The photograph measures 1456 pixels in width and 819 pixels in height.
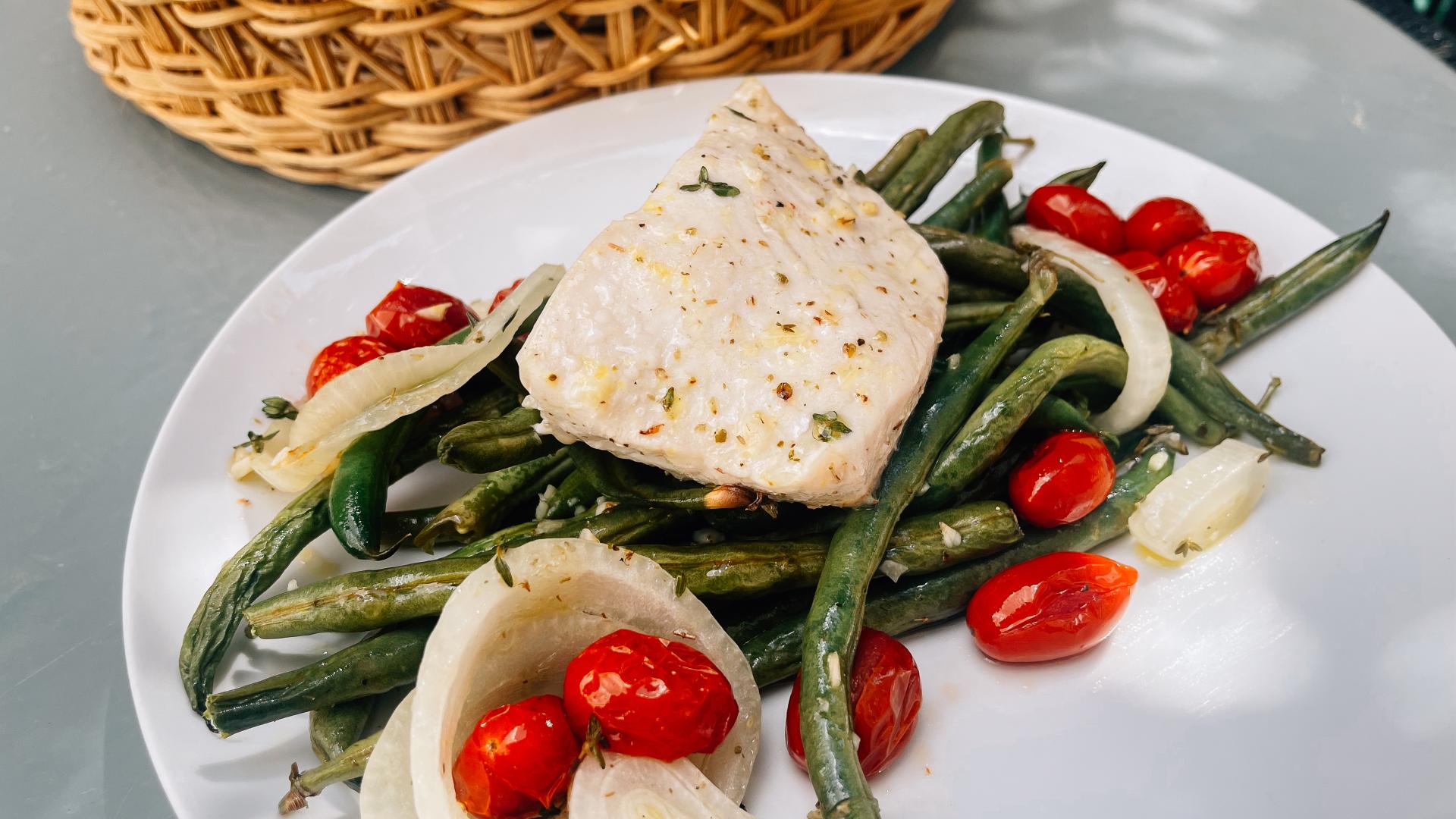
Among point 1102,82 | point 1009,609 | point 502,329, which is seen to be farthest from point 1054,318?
point 1102,82

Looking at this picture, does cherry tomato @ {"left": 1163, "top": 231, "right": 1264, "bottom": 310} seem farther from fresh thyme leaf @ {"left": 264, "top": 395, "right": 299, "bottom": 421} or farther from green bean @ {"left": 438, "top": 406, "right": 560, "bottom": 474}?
fresh thyme leaf @ {"left": 264, "top": 395, "right": 299, "bottom": 421}

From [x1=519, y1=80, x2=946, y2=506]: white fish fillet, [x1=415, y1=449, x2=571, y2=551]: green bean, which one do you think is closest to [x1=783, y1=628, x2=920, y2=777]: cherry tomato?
[x1=519, y1=80, x2=946, y2=506]: white fish fillet

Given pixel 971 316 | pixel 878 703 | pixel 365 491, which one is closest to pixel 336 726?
pixel 365 491

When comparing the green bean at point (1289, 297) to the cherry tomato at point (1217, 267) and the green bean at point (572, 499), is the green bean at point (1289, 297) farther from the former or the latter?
the green bean at point (572, 499)

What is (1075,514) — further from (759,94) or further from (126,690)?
(126,690)

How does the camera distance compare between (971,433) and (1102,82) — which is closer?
(971,433)

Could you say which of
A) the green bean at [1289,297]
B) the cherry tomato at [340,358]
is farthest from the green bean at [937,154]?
the cherry tomato at [340,358]
